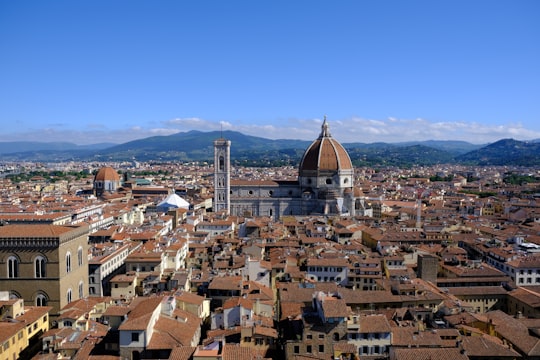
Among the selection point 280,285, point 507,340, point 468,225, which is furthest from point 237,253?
point 468,225

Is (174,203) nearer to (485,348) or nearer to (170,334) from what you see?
(170,334)

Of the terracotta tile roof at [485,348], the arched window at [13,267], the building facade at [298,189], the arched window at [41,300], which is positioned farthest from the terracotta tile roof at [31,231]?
the building facade at [298,189]

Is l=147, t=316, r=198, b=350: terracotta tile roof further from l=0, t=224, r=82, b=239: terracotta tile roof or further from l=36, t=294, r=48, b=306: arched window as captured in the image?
l=0, t=224, r=82, b=239: terracotta tile roof

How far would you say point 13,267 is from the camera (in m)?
32.2

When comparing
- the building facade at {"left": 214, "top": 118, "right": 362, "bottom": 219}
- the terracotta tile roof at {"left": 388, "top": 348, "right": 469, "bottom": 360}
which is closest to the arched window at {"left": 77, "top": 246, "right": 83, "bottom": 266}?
the terracotta tile roof at {"left": 388, "top": 348, "right": 469, "bottom": 360}

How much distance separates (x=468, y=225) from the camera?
60.6m

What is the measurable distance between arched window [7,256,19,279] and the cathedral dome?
4863 centimetres

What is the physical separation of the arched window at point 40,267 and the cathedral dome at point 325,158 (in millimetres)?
47917

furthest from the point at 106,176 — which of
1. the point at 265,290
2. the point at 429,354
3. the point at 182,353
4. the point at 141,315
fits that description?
the point at 429,354

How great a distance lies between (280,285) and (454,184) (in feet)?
357

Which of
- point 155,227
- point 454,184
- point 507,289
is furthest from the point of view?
point 454,184

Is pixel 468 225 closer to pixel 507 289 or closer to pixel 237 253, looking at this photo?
pixel 507 289

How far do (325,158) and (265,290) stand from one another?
152 feet

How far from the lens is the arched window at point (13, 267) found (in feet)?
105
